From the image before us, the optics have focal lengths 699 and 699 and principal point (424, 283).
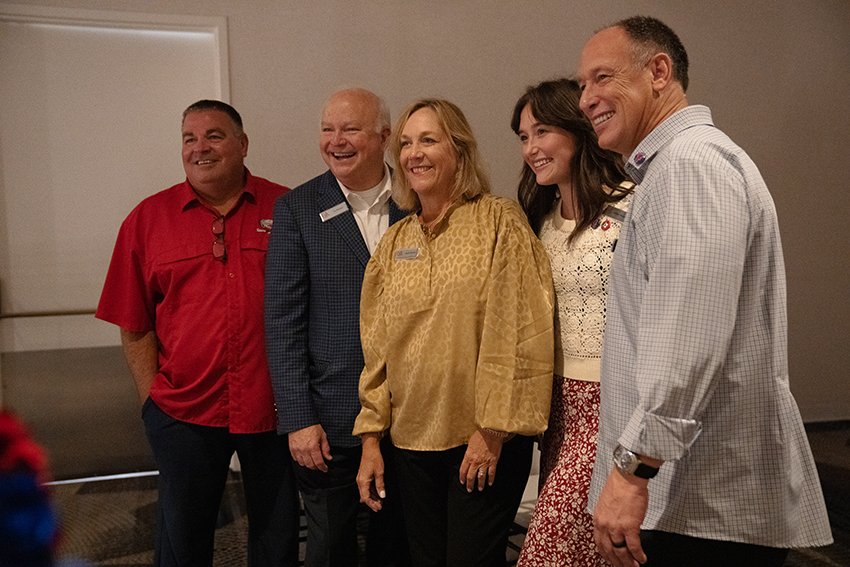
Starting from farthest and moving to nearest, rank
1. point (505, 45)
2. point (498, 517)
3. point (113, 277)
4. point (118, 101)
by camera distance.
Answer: point (505, 45), point (118, 101), point (113, 277), point (498, 517)

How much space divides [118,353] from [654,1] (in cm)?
390

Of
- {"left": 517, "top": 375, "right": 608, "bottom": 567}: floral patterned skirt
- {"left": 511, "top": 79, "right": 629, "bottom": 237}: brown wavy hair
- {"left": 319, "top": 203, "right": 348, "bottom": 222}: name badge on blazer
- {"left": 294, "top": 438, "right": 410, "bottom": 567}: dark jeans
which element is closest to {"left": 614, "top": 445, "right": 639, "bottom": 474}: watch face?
{"left": 517, "top": 375, "right": 608, "bottom": 567}: floral patterned skirt

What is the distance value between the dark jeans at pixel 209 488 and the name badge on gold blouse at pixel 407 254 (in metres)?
0.76

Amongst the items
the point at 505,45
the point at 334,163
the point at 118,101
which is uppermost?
the point at 505,45

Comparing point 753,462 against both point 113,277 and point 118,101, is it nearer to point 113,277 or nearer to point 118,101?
point 113,277

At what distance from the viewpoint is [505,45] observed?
4.20 metres

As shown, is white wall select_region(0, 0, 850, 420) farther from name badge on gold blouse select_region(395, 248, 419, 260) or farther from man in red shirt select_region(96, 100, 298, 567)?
name badge on gold blouse select_region(395, 248, 419, 260)

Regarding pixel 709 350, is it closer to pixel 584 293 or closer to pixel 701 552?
pixel 701 552

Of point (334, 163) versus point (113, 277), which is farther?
point (113, 277)

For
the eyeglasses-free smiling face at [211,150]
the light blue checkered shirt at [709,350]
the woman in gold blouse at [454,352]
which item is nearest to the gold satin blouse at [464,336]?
the woman in gold blouse at [454,352]

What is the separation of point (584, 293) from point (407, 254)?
50cm

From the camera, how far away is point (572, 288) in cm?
182

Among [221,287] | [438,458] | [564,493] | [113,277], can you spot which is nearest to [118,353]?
[113,277]

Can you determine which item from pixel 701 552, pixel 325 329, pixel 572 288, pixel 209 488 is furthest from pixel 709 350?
pixel 209 488
